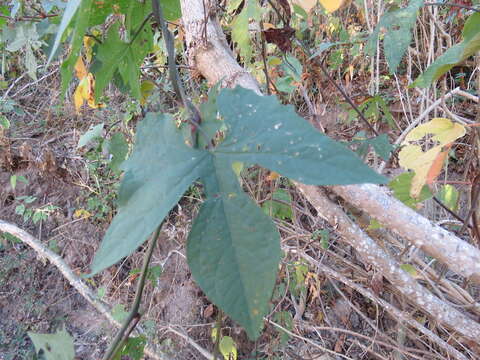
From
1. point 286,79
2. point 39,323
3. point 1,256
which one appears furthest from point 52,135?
point 286,79

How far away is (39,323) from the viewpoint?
→ 2.17 meters

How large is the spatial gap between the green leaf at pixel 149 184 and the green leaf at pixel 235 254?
1.3 inches

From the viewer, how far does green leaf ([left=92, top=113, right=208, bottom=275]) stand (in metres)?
0.28

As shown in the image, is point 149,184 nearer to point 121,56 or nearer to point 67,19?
point 67,19

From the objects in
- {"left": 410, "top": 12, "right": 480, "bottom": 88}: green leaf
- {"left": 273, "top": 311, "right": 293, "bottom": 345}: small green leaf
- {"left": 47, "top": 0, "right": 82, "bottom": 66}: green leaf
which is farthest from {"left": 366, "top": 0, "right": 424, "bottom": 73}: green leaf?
{"left": 273, "top": 311, "right": 293, "bottom": 345}: small green leaf

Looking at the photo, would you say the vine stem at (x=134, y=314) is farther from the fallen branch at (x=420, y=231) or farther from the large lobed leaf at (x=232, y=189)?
the fallen branch at (x=420, y=231)

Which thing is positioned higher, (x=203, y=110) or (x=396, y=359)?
(x=203, y=110)

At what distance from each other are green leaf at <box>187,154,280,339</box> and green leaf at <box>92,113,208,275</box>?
0.11 feet

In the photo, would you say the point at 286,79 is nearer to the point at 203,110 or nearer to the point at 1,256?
the point at 203,110

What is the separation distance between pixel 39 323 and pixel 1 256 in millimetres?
585

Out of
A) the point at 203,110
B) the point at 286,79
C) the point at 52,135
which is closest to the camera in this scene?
the point at 203,110

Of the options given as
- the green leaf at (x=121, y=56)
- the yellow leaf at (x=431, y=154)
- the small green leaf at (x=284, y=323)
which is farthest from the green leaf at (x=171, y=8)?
the small green leaf at (x=284, y=323)

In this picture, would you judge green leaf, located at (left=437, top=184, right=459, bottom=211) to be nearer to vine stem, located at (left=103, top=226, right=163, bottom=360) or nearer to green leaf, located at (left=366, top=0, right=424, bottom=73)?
green leaf, located at (left=366, top=0, right=424, bottom=73)

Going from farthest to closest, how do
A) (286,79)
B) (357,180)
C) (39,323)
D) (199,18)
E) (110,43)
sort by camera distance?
(39,323) < (286,79) < (199,18) < (110,43) < (357,180)
